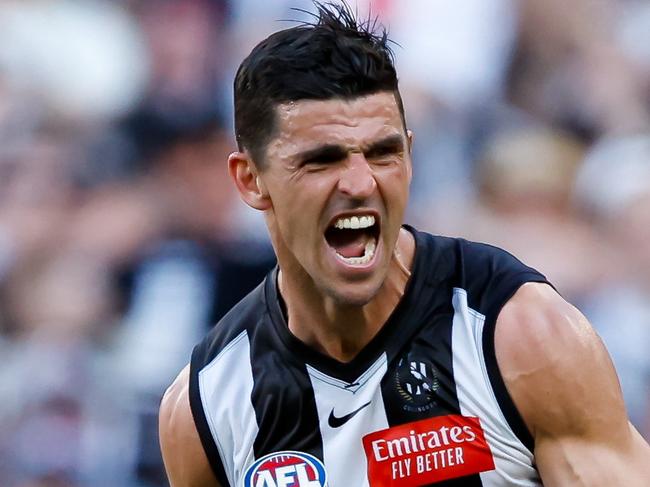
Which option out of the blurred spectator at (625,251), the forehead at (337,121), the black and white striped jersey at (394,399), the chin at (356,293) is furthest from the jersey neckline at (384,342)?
the blurred spectator at (625,251)

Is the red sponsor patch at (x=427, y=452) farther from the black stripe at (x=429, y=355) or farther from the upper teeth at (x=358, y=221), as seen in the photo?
the upper teeth at (x=358, y=221)

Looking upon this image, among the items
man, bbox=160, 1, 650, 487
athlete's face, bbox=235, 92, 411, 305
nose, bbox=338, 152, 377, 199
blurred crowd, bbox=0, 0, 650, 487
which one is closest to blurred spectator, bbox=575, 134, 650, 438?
blurred crowd, bbox=0, 0, 650, 487

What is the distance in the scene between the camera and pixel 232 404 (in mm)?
3059

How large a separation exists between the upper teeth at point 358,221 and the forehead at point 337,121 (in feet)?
0.56

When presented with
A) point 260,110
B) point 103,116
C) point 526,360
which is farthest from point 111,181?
point 526,360

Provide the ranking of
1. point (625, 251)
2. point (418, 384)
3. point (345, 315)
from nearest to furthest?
point (418, 384) < point (345, 315) < point (625, 251)

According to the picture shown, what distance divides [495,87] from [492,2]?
1.25ft

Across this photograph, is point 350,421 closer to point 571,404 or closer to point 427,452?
point 427,452

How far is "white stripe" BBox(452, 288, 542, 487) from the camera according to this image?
108 inches

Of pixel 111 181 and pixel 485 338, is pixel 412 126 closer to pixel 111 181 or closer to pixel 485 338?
pixel 111 181

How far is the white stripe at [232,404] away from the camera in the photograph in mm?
3014

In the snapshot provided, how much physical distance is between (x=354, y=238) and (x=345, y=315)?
0.66 feet

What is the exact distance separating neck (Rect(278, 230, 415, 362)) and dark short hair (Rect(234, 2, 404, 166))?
36 cm

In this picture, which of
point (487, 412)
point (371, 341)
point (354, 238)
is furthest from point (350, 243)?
point (487, 412)
